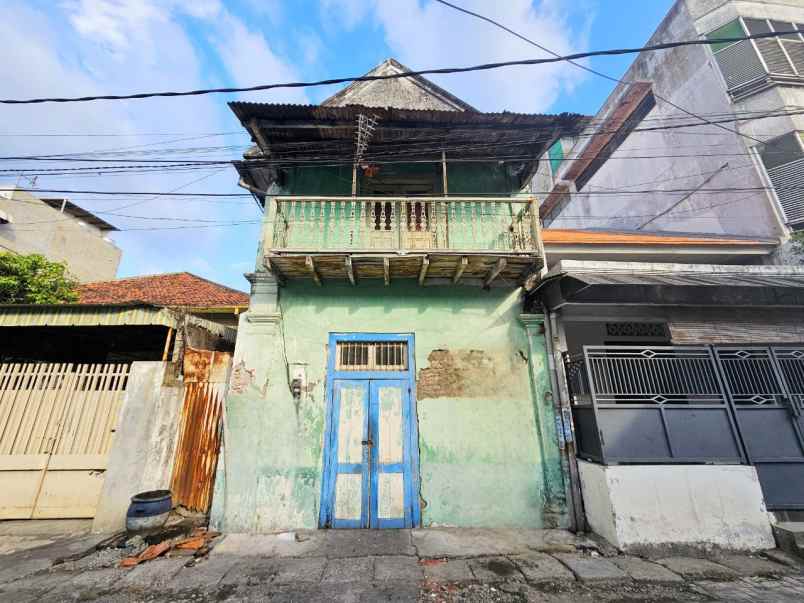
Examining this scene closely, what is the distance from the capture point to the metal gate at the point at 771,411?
439 centimetres

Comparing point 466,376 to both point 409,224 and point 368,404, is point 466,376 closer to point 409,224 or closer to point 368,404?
point 368,404

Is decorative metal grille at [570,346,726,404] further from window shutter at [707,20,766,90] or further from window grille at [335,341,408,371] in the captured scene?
window shutter at [707,20,766,90]

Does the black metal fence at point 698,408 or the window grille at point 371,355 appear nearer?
the black metal fence at point 698,408

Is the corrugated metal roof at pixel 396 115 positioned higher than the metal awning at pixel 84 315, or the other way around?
the corrugated metal roof at pixel 396 115

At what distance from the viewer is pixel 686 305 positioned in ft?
17.3

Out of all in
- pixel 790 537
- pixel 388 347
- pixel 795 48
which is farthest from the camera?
pixel 795 48

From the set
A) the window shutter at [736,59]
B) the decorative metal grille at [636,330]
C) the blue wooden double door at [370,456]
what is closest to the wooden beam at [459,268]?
the blue wooden double door at [370,456]

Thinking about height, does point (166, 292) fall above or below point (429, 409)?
above

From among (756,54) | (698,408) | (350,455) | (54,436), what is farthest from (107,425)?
(756,54)

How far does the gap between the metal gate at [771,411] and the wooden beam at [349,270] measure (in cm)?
589

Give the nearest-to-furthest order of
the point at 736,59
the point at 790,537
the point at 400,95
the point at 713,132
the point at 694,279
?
1. the point at 790,537
2. the point at 694,279
3. the point at 400,95
4. the point at 736,59
5. the point at 713,132

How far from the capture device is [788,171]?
795 cm

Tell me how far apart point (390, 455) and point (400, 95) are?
300 inches

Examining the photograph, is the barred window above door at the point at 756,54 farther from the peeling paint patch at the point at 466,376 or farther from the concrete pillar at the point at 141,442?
the concrete pillar at the point at 141,442
